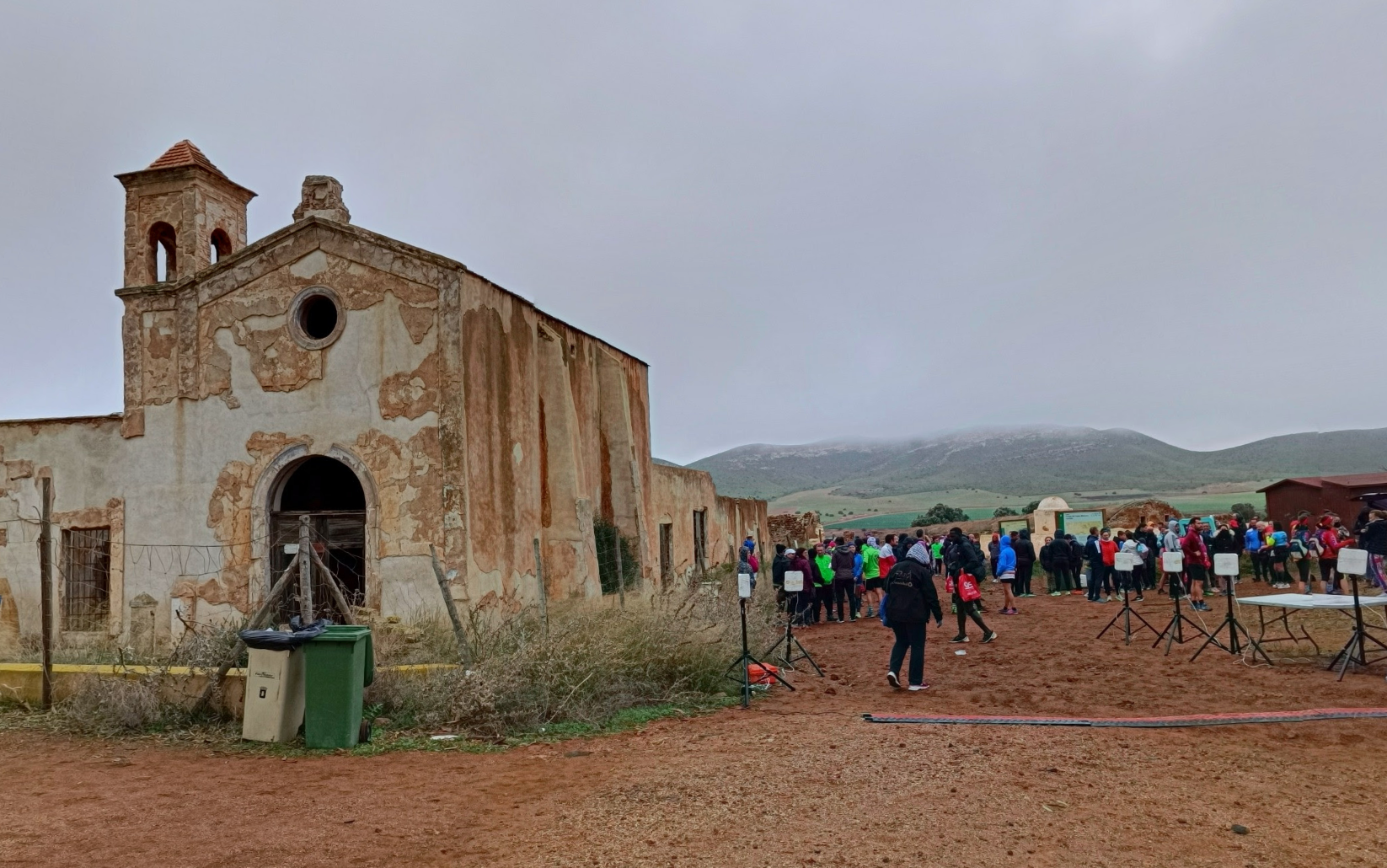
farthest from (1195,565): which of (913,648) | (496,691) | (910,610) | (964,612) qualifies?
(496,691)

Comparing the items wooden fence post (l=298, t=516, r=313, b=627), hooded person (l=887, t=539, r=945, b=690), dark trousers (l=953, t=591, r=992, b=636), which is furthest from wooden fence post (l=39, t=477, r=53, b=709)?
dark trousers (l=953, t=591, r=992, b=636)

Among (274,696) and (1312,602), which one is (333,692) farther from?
(1312,602)

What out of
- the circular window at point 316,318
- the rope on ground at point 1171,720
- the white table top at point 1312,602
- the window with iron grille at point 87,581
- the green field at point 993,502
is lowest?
the rope on ground at point 1171,720

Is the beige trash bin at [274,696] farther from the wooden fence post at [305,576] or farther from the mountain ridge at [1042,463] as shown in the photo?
the mountain ridge at [1042,463]

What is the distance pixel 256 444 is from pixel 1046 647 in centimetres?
1219

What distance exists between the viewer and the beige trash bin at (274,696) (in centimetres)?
902

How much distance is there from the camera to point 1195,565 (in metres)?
18.3

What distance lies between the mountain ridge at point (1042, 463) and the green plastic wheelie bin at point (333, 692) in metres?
103

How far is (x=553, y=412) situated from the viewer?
1733 cm

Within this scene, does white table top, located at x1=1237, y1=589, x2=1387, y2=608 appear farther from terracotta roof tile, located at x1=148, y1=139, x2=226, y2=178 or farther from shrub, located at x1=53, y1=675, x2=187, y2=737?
terracotta roof tile, located at x1=148, y1=139, x2=226, y2=178

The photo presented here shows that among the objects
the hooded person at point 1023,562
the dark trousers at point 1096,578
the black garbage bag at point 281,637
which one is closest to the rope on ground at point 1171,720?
the black garbage bag at point 281,637

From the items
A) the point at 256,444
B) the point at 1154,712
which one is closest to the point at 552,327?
the point at 256,444

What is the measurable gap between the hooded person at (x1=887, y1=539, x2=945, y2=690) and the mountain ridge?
322 ft

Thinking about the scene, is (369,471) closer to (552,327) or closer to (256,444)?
(256,444)
